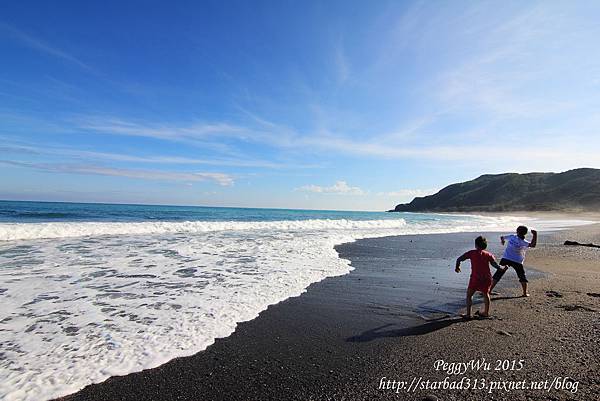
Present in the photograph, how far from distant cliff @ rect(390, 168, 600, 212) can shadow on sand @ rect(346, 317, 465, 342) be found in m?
93.6

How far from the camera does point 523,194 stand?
350 feet

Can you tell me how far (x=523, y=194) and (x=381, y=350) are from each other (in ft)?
410

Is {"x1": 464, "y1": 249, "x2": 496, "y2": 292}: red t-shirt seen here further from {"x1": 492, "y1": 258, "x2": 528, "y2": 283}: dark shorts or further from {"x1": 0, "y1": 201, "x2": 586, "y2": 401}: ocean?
{"x1": 0, "y1": 201, "x2": 586, "y2": 401}: ocean

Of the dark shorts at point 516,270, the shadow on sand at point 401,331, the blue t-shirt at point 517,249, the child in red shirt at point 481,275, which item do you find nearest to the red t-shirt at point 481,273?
the child in red shirt at point 481,275

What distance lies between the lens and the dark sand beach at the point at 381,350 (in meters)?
3.39

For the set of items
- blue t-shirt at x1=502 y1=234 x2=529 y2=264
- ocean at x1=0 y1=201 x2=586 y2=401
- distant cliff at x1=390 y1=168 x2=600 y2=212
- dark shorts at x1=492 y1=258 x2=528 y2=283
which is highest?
distant cliff at x1=390 y1=168 x2=600 y2=212

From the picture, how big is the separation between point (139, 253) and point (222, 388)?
10683 millimetres

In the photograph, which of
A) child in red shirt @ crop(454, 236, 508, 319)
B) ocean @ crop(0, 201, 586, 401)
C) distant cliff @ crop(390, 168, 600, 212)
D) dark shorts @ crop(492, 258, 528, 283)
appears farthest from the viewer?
distant cliff @ crop(390, 168, 600, 212)

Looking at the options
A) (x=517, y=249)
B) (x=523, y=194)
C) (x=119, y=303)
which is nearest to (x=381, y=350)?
(x=119, y=303)

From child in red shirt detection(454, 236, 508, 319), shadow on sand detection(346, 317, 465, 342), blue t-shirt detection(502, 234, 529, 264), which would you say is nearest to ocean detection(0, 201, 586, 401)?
shadow on sand detection(346, 317, 465, 342)

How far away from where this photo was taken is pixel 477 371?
3822mm

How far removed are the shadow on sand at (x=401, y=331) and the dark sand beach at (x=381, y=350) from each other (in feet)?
0.05

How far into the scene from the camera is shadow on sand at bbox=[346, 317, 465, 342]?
4863 millimetres

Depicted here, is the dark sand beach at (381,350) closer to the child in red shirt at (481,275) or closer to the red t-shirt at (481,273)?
the child in red shirt at (481,275)
